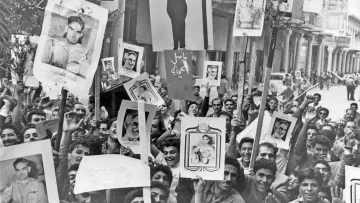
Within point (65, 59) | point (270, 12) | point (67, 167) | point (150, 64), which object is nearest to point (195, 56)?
point (150, 64)

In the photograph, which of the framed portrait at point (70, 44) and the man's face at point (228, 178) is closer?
the framed portrait at point (70, 44)

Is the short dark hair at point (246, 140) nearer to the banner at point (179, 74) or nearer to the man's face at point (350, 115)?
the banner at point (179, 74)

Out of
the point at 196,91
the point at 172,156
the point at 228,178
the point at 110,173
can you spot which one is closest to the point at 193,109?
the point at 196,91

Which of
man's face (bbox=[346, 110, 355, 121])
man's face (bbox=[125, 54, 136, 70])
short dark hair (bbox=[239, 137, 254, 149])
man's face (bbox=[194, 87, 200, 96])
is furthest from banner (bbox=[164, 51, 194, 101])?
man's face (bbox=[346, 110, 355, 121])

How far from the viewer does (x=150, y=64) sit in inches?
81.7

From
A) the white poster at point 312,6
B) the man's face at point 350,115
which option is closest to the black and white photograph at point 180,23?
the white poster at point 312,6

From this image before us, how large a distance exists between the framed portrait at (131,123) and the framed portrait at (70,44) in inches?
6.4

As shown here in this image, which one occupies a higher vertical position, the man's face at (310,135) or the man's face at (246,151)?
the man's face at (310,135)

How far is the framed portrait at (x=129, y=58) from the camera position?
6.75 feet

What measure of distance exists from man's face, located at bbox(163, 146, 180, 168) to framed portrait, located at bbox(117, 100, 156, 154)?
0.11 metres

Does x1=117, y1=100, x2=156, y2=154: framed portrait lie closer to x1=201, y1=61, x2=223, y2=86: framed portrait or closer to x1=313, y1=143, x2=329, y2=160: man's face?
x1=201, y1=61, x2=223, y2=86: framed portrait

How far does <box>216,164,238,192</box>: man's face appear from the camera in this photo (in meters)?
2.13

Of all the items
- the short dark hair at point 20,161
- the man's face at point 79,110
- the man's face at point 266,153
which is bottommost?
the short dark hair at point 20,161

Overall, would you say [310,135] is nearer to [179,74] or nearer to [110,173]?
[179,74]
